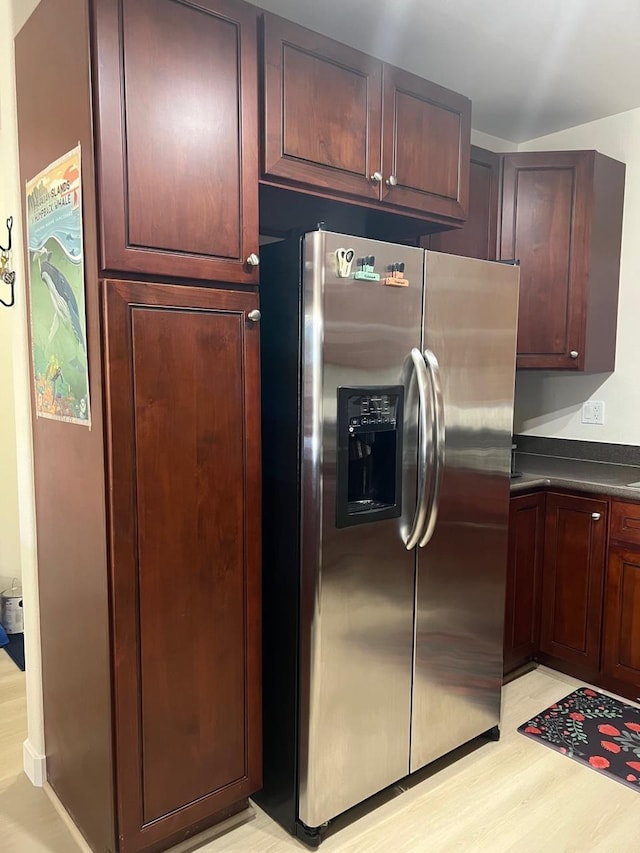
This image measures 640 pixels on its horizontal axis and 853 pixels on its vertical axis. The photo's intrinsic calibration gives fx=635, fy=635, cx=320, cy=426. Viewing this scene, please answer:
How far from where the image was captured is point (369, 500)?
1.96 m

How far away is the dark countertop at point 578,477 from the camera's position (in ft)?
8.68

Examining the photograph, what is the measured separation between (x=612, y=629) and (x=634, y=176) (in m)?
2.03

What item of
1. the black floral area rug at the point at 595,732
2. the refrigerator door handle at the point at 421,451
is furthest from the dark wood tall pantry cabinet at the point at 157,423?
the black floral area rug at the point at 595,732

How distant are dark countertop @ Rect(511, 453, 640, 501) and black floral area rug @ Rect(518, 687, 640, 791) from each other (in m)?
0.87

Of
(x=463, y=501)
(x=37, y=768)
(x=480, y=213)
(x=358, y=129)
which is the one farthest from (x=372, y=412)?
(x=37, y=768)

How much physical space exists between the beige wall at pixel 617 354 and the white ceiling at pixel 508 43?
12 cm

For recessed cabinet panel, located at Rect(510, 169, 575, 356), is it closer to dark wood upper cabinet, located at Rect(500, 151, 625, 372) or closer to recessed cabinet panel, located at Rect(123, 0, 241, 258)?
dark wood upper cabinet, located at Rect(500, 151, 625, 372)

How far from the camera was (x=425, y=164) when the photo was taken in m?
2.18

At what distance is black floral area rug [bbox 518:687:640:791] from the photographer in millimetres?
2260

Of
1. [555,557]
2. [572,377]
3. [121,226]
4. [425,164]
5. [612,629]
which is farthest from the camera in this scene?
[572,377]

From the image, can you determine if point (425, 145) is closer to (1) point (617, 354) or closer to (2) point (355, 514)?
(2) point (355, 514)

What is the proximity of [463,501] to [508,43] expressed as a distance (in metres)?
1.68

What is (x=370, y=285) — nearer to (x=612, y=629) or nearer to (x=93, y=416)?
(x=93, y=416)

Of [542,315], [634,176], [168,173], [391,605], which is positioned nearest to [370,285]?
[168,173]
